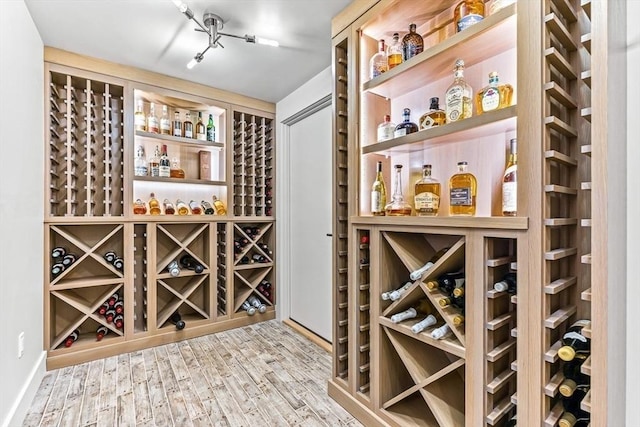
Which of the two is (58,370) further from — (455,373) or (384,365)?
(455,373)

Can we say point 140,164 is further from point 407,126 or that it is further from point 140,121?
point 407,126

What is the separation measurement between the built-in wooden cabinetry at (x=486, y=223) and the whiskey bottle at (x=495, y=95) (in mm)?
60

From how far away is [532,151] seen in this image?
979 mm

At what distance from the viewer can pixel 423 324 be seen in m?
1.36

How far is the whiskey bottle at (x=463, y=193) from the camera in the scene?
1.28 m

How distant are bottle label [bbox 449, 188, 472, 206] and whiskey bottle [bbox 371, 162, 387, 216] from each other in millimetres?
404

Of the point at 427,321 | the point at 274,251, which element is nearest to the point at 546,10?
the point at 427,321

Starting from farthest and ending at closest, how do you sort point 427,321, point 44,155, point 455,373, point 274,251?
point 274,251, point 44,155, point 455,373, point 427,321

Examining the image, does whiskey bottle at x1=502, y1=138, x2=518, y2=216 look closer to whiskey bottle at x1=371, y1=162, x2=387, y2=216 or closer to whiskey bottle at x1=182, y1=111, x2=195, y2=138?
whiskey bottle at x1=371, y1=162, x2=387, y2=216

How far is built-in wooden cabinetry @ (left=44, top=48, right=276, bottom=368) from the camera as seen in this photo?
7.41 feet

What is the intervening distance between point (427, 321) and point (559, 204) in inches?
27.5

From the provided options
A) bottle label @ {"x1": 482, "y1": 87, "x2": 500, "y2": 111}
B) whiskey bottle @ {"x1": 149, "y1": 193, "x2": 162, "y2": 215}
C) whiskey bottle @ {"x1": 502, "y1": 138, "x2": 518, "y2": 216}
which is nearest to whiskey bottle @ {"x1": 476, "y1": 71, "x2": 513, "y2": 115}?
bottle label @ {"x1": 482, "y1": 87, "x2": 500, "y2": 111}

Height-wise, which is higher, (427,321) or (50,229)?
(50,229)
